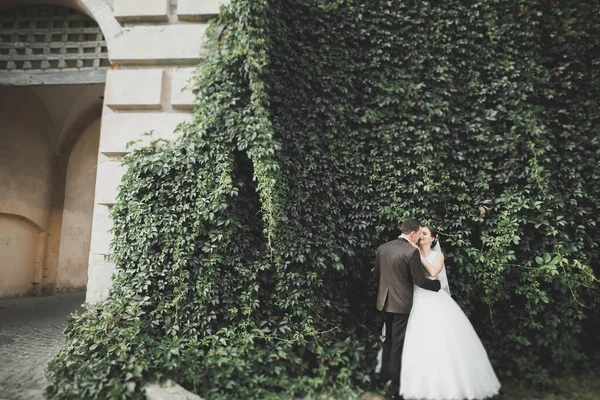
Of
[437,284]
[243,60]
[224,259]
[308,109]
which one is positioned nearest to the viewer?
[437,284]

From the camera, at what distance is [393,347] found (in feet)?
13.0

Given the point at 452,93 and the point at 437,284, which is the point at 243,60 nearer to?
the point at 452,93

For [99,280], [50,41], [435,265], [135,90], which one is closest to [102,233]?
[99,280]

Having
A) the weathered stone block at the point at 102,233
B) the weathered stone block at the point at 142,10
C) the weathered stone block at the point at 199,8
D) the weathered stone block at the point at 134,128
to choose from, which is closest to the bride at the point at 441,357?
the weathered stone block at the point at 134,128

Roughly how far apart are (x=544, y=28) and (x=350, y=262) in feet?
13.5

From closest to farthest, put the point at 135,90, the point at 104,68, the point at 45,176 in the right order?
the point at 135,90 → the point at 104,68 → the point at 45,176

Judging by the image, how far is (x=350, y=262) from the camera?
4.85 meters

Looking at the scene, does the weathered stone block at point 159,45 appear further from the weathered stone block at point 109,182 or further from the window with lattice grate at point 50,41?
the weathered stone block at point 109,182

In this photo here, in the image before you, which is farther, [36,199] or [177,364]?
[36,199]

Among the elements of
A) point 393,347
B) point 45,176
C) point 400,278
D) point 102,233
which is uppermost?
point 45,176

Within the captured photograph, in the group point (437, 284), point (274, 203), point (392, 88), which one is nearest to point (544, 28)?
point (392, 88)

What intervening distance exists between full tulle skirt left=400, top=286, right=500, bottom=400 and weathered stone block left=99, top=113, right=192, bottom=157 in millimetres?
3695

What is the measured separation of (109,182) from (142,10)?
2361mm

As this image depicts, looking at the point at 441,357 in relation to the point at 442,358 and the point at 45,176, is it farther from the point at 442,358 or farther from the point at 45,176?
the point at 45,176
